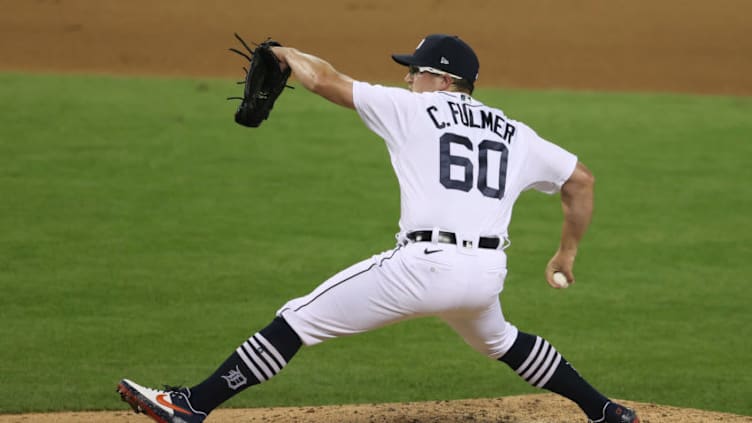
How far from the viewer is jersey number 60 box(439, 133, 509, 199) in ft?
13.6

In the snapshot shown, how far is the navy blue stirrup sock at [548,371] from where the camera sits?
15.1 ft

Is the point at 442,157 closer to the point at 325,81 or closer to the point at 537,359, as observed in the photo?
the point at 325,81

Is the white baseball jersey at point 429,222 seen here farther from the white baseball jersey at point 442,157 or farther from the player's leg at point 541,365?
the player's leg at point 541,365

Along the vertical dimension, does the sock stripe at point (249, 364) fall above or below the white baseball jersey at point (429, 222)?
below

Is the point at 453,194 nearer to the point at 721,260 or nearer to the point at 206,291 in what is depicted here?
the point at 206,291

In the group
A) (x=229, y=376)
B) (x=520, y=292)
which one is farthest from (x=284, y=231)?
(x=229, y=376)

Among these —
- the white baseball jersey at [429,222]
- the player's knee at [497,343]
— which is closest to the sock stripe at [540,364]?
the player's knee at [497,343]

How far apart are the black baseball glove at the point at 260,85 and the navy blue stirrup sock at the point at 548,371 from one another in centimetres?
135

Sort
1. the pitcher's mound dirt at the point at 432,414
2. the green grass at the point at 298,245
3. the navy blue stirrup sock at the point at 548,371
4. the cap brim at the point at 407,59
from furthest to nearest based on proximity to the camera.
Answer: the green grass at the point at 298,245 → the pitcher's mound dirt at the point at 432,414 → the navy blue stirrup sock at the point at 548,371 → the cap brim at the point at 407,59

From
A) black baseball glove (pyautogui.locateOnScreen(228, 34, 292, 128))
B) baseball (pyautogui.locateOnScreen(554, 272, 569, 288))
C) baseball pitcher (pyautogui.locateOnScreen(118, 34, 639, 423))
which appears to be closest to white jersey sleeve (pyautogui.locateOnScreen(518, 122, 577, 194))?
baseball pitcher (pyautogui.locateOnScreen(118, 34, 639, 423))

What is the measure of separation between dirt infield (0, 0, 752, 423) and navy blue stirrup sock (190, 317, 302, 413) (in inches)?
433

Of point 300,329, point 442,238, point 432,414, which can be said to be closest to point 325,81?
point 442,238

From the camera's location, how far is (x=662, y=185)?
10.8 metres

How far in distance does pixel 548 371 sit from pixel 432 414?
27.5 inches
